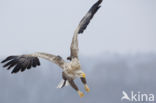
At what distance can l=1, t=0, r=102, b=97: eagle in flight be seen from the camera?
18.8ft

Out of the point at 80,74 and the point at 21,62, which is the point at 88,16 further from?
the point at 80,74

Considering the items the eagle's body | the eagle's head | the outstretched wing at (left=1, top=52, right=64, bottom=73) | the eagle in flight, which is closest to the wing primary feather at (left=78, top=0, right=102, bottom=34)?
the eagle in flight

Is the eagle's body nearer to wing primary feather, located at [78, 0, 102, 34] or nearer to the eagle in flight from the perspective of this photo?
the eagle in flight

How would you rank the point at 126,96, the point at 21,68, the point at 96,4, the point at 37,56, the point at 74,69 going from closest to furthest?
the point at 74,69, the point at 37,56, the point at 21,68, the point at 96,4, the point at 126,96

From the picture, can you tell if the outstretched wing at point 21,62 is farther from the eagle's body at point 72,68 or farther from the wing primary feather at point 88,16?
the wing primary feather at point 88,16

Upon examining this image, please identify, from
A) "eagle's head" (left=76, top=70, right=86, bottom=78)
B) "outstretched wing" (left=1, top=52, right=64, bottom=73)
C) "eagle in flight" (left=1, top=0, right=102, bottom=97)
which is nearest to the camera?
"eagle's head" (left=76, top=70, right=86, bottom=78)

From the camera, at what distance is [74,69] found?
5.73 m

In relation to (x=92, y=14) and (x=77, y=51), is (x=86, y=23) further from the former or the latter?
(x=77, y=51)

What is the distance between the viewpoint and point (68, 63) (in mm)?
5781

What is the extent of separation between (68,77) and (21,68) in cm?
118

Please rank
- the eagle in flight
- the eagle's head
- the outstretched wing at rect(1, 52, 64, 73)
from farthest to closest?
1. the outstretched wing at rect(1, 52, 64, 73)
2. the eagle in flight
3. the eagle's head

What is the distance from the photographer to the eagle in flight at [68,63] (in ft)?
18.8

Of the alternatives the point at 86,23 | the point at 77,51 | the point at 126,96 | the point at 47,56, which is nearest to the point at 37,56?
the point at 47,56

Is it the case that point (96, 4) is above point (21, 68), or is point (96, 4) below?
above
